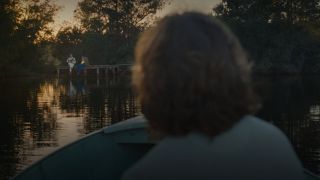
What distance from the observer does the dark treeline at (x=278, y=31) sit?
56031mm

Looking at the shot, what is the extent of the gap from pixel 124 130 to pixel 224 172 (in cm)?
379

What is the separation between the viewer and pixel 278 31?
190ft

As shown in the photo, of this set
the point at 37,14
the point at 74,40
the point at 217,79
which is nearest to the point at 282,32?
the point at 37,14

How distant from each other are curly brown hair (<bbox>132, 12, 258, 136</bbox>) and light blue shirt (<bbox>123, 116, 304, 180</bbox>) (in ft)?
0.13

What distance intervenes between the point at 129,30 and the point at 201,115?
71.7m

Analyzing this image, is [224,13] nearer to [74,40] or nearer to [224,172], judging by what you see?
[74,40]

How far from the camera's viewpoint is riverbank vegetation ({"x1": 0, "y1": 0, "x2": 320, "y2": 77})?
56469mm

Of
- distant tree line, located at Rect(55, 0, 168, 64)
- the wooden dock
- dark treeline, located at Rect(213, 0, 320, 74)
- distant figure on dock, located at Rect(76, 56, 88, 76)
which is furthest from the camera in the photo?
distant tree line, located at Rect(55, 0, 168, 64)

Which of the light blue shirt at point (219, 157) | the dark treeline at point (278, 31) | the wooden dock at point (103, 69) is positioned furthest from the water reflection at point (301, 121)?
the wooden dock at point (103, 69)

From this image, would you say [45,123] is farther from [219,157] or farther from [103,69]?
[103,69]

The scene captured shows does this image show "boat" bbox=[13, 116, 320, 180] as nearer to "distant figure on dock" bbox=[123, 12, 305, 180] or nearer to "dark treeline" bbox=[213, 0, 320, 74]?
"distant figure on dock" bbox=[123, 12, 305, 180]

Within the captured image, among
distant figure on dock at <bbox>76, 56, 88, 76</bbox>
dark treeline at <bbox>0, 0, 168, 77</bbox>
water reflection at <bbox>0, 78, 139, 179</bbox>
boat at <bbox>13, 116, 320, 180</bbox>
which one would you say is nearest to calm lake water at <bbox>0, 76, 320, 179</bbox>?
water reflection at <bbox>0, 78, 139, 179</bbox>

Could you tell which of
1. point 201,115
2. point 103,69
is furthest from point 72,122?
point 103,69

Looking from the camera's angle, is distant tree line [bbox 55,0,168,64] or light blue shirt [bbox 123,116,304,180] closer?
light blue shirt [bbox 123,116,304,180]
